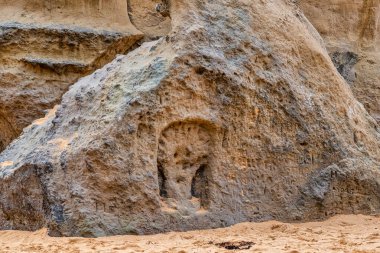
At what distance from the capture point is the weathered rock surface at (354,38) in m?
7.39

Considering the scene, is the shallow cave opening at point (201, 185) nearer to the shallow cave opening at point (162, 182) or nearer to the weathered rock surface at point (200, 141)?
the weathered rock surface at point (200, 141)

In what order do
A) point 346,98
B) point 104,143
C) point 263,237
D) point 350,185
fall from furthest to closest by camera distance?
point 346,98 → point 350,185 → point 104,143 → point 263,237

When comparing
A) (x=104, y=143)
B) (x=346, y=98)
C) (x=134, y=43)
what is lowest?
(x=104, y=143)

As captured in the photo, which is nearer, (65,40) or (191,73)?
(191,73)

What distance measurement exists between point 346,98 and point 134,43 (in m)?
2.51

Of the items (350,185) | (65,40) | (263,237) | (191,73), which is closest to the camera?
(263,237)

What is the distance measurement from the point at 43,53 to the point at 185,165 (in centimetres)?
261

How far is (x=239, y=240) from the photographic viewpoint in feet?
13.8

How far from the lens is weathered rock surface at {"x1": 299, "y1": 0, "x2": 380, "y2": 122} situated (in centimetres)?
739

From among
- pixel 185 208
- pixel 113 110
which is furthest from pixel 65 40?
pixel 185 208

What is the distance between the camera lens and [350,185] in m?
5.29

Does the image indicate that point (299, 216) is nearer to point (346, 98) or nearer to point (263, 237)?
point (263, 237)

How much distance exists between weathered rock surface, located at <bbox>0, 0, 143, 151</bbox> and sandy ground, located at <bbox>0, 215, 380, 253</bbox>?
2.19 meters

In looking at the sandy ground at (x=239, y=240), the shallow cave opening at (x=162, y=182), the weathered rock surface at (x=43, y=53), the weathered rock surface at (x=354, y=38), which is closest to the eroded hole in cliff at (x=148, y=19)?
the weathered rock surface at (x=43, y=53)
